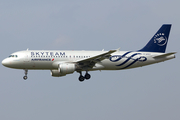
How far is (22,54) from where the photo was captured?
160ft

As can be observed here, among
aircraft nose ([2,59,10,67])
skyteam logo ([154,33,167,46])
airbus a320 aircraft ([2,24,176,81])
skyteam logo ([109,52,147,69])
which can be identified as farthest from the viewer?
skyteam logo ([154,33,167,46])

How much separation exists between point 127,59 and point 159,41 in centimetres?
684

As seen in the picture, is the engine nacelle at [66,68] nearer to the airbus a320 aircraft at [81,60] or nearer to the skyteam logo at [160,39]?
the airbus a320 aircraft at [81,60]

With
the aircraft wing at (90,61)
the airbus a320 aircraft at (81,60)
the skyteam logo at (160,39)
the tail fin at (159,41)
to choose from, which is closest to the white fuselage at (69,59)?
the airbus a320 aircraft at (81,60)

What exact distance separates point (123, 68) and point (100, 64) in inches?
153

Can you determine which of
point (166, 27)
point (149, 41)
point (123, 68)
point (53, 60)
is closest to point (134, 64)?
point (123, 68)

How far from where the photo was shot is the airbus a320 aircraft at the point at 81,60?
4841 cm

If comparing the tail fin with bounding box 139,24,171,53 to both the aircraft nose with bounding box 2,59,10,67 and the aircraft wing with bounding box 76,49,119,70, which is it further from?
the aircraft nose with bounding box 2,59,10,67

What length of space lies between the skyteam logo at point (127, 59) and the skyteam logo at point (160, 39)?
4099 millimetres

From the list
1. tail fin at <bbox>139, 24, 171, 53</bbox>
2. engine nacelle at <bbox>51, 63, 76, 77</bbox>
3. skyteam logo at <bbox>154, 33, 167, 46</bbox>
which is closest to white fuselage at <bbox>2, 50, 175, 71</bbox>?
engine nacelle at <bbox>51, 63, 76, 77</bbox>

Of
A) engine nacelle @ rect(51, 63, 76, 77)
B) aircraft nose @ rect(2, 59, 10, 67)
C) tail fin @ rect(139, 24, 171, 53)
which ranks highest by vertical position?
tail fin @ rect(139, 24, 171, 53)

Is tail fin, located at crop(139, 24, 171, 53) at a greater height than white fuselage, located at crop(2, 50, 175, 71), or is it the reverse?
tail fin, located at crop(139, 24, 171, 53)

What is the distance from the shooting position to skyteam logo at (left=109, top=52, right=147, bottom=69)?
51284mm

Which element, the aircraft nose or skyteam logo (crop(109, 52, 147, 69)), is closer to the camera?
the aircraft nose
